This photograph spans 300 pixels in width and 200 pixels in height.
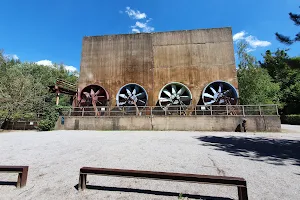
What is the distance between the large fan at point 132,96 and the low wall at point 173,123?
2936 millimetres

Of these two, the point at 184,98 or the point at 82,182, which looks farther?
the point at 184,98

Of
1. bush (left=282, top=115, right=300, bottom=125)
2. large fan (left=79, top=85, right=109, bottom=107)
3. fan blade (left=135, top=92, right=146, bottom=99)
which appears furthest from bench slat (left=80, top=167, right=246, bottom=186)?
bush (left=282, top=115, right=300, bottom=125)

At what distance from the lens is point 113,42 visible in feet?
55.4

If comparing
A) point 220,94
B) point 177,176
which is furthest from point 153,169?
point 220,94

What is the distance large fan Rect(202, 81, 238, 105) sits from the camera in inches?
539

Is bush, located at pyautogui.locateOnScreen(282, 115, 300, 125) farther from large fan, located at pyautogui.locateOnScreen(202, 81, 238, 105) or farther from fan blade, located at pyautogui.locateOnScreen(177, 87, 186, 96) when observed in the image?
fan blade, located at pyautogui.locateOnScreen(177, 87, 186, 96)

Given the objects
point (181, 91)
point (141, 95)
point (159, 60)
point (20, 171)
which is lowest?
point (20, 171)

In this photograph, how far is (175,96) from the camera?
14.4 m

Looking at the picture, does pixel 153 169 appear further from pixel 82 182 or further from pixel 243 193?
pixel 243 193

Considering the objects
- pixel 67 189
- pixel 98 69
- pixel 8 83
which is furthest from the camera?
pixel 98 69

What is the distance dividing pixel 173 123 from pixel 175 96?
344 centimetres

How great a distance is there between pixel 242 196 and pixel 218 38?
16.3 m

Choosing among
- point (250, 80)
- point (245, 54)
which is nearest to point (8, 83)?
point (250, 80)

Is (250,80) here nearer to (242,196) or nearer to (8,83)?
(242,196)
